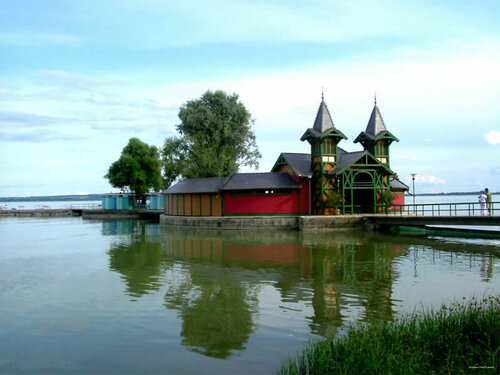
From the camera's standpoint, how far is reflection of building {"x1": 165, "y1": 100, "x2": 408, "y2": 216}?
3441 cm

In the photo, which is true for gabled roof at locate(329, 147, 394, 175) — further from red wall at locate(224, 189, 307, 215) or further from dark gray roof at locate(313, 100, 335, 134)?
red wall at locate(224, 189, 307, 215)

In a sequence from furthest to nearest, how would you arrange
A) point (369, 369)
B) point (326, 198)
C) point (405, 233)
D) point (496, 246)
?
1. point (326, 198)
2. point (405, 233)
3. point (496, 246)
4. point (369, 369)

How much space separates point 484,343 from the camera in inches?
265

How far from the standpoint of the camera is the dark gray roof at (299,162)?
34875 mm

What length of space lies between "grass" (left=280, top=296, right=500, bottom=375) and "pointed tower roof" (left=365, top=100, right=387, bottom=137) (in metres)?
30.8

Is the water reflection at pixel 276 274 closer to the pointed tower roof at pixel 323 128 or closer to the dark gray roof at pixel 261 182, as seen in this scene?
the dark gray roof at pixel 261 182

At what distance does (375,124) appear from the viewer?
121 ft

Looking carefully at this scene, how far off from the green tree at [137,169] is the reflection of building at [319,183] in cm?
2225

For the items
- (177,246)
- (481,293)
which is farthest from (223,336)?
(177,246)

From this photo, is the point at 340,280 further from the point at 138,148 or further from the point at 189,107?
the point at 138,148

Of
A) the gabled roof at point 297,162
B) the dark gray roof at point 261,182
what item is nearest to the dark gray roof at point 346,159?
the gabled roof at point 297,162

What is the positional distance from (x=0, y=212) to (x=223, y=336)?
208 ft

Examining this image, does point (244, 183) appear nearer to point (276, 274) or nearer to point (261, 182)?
point (261, 182)

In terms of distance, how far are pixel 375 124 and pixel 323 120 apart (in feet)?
15.9
